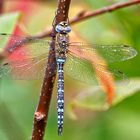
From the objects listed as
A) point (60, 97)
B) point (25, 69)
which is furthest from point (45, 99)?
point (25, 69)

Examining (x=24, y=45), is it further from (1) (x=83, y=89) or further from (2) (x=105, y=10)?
(1) (x=83, y=89)

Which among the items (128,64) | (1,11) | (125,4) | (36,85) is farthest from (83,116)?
(125,4)

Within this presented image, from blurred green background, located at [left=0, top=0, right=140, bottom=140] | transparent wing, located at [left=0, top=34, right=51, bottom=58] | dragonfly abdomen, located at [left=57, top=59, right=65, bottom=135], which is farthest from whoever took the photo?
blurred green background, located at [left=0, top=0, right=140, bottom=140]

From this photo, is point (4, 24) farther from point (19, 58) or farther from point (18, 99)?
point (18, 99)

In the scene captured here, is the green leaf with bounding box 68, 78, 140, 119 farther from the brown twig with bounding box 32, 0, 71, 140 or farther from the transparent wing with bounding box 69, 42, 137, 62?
the brown twig with bounding box 32, 0, 71, 140

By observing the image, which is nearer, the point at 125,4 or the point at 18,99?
the point at 125,4

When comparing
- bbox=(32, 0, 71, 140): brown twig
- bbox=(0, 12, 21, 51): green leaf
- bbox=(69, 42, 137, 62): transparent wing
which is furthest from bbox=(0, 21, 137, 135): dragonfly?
bbox=(32, 0, 71, 140): brown twig
